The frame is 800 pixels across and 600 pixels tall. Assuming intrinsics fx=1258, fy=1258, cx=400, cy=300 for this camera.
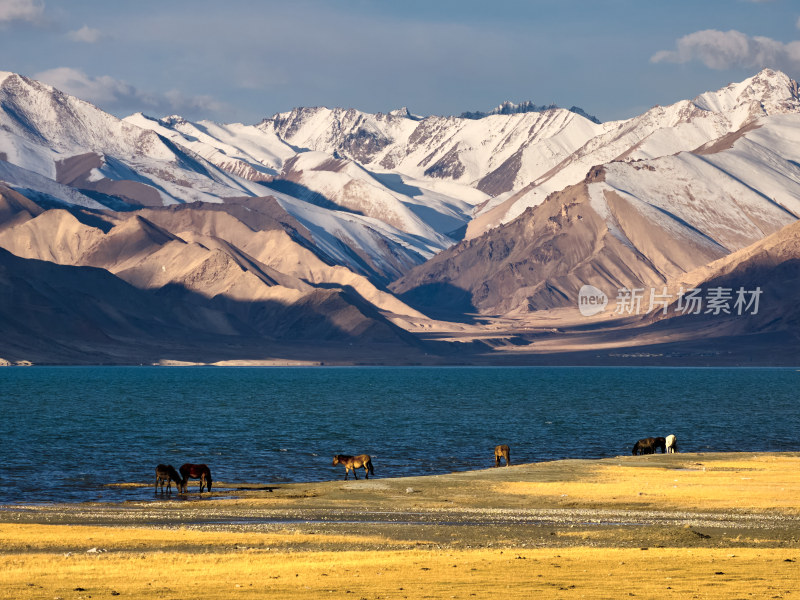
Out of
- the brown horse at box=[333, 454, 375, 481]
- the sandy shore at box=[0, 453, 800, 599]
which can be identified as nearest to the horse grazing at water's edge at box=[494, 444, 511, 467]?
the brown horse at box=[333, 454, 375, 481]

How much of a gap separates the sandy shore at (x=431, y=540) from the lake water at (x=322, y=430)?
10899 mm

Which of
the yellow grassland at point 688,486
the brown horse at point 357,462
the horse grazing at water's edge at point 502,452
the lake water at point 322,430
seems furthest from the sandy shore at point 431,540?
the lake water at point 322,430

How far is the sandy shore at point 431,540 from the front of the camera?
2930 cm

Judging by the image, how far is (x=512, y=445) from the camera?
9488 cm

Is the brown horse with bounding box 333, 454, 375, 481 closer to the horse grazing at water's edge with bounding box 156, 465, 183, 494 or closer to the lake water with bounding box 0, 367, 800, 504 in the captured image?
the lake water with bounding box 0, 367, 800, 504

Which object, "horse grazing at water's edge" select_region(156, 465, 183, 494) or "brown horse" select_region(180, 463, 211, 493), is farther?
"brown horse" select_region(180, 463, 211, 493)

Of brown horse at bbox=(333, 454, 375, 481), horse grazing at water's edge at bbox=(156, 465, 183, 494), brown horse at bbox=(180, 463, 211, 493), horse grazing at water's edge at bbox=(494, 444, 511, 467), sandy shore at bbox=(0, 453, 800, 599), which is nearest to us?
sandy shore at bbox=(0, 453, 800, 599)

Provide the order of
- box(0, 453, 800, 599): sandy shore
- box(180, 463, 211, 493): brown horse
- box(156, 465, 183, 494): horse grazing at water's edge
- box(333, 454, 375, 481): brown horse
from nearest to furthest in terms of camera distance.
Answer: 1. box(0, 453, 800, 599): sandy shore
2. box(156, 465, 183, 494): horse grazing at water's edge
3. box(180, 463, 211, 493): brown horse
4. box(333, 454, 375, 481): brown horse

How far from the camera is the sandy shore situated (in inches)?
1153

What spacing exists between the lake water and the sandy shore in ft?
35.8

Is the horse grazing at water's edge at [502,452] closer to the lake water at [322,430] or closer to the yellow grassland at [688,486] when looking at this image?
the lake water at [322,430]

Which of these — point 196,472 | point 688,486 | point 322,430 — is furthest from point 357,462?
point 322,430

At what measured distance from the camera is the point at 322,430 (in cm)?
11106

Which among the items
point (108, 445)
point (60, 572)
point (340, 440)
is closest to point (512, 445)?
point (340, 440)
